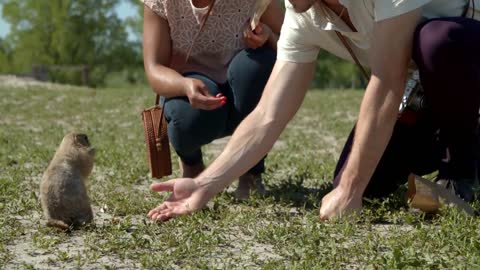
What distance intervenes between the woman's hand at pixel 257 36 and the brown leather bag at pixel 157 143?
0.58m

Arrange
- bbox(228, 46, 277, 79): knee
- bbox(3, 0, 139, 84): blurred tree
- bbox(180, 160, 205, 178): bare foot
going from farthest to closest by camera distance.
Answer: bbox(3, 0, 139, 84): blurred tree
bbox(180, 160, 205, 178): bare foot
bbox(228, 46, 277, 79): knee

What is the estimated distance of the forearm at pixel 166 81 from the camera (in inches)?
161

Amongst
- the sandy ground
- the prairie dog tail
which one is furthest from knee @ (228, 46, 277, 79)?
the prairie dog tail

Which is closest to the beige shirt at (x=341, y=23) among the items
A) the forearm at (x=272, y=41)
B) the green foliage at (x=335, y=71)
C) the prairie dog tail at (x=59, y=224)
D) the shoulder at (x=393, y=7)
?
the shoulder at (x=393, y=7)

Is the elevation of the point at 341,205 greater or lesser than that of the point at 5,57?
greater

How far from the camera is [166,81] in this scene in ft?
13.6

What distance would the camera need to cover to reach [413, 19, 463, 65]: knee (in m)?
3.30

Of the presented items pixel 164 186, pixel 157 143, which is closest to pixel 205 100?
pixel 157 143

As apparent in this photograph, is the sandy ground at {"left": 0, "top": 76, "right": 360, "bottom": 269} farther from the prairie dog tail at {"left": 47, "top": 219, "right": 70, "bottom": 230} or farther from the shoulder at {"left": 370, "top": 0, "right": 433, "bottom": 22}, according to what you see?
the shoulder at {"left": 370, "top": 0, "right": 433, "bottom": 22}

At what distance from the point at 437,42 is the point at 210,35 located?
58.5 inches

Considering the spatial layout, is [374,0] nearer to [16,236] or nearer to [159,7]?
[159,7]

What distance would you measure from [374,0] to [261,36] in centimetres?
109

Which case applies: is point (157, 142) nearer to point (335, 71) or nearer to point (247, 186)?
point (247, 186)

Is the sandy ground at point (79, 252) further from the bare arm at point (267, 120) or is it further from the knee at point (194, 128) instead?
the knee at point (194, 128)
